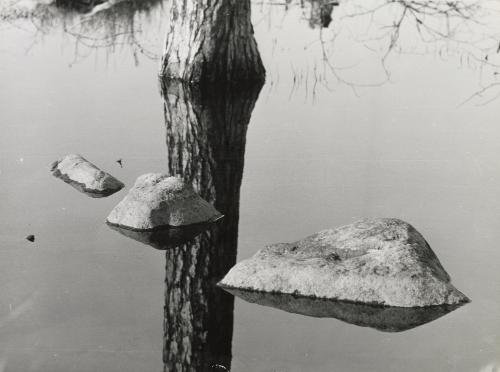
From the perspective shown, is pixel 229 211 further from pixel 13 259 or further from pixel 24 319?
pixel 24 319

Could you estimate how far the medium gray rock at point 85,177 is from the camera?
717 cm

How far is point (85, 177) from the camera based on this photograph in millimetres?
7324

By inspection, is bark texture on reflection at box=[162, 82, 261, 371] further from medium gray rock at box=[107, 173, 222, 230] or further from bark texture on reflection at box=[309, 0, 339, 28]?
bark texture on reflection at box=[309, 0, 339, 28]

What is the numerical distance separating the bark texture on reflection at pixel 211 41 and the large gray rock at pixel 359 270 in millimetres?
4699

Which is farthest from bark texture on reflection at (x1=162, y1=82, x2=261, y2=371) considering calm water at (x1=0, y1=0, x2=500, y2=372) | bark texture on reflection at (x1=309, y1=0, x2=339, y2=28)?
bark texture on reflection at (x1=309, y1=0, x2=339, y2=28)

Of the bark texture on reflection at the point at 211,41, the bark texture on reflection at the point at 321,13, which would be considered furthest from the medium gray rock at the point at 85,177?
the bark texture on reflection at the point at 321,13

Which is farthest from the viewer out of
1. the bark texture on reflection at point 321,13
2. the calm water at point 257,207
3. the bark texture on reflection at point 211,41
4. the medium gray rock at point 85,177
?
the bark texture on reflection at point 321,13

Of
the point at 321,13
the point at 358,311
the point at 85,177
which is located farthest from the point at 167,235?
the point at 321,13

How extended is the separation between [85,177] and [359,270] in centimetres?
286

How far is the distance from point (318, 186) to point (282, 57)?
5.25 metres

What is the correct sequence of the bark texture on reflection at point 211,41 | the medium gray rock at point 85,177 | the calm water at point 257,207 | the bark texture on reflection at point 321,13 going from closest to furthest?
1. the calm water at point 257,207
2. the medium gray rock at point 85,177
3. the bark texture on reflection at point 211,41
4. the bark texture on reflection at point 321,13

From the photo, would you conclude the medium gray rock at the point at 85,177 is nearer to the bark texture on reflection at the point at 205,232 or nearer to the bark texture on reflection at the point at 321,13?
the bark texture on reflection at the point at 205,232

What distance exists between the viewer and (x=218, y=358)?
15.1 feet

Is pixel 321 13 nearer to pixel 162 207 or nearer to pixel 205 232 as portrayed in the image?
pixel 162 207
